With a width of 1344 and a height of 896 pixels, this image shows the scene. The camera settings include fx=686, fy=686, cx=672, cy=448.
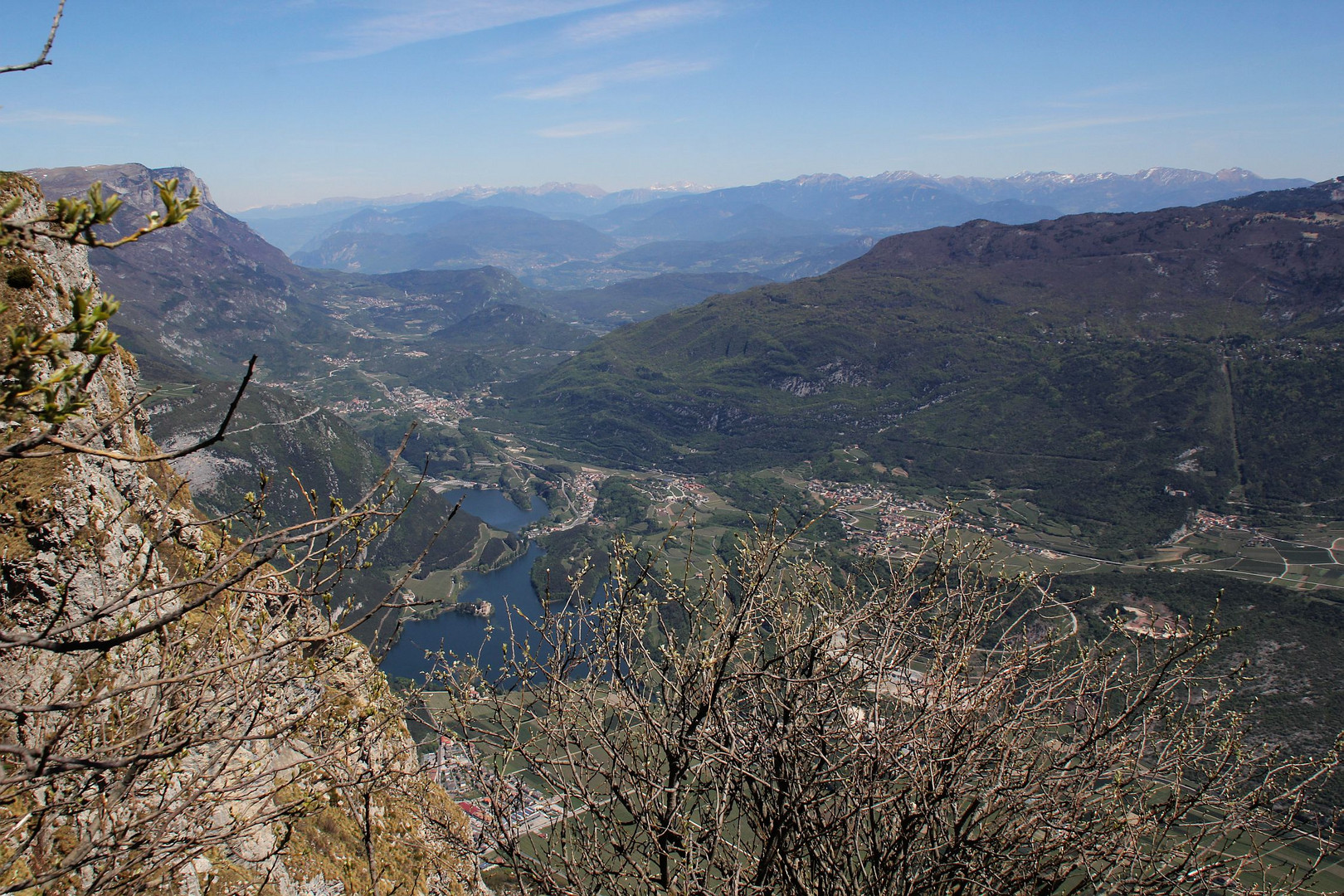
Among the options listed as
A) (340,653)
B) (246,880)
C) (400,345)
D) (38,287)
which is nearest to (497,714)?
(340,653)

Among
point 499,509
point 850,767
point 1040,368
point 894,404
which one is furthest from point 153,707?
point 1040,368

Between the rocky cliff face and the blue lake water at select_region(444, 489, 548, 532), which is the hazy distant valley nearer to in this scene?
the blue lake water at select_region(444, 489, 548, 532)

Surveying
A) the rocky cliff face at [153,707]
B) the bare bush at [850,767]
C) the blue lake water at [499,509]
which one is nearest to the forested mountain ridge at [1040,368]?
the blue lake water at [499,509]

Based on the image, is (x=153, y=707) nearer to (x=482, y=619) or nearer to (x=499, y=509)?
(x=482, y=619)

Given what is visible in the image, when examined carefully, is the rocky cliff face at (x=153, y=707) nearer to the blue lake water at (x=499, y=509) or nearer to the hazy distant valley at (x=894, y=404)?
the hazy distant valley at (x=894, y=404)

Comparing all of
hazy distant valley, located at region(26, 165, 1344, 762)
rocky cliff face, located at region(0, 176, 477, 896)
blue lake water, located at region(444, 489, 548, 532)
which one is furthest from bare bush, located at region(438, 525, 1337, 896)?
blue lake water, located at region(444, 489, 548, 532)
